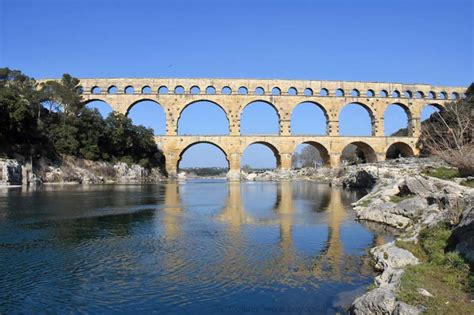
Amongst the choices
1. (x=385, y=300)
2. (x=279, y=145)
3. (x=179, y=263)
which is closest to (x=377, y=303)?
(x=385, y=300)

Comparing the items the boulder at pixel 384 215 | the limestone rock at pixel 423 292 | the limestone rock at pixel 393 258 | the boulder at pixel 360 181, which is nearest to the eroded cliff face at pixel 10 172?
the boulder at pixel 360 181

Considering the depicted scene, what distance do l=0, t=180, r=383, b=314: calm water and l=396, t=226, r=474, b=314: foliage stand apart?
991 millimetres

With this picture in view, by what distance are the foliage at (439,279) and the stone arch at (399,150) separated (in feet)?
163

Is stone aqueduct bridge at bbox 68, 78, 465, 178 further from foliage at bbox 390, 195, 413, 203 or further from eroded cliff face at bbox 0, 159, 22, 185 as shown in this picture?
foliage at bbox 390, 195, 413, 203

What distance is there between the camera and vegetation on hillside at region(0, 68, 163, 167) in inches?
1346

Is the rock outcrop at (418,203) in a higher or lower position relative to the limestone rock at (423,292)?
higher

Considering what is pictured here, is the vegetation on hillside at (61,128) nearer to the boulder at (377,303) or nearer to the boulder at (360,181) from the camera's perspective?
the boulder at (360,181)

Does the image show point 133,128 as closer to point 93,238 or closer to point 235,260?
point 93,238

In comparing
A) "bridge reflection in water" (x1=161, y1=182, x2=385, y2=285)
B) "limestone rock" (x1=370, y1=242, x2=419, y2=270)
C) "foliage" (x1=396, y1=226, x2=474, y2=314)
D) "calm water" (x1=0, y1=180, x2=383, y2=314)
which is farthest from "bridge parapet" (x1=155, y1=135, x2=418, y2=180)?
"foliage" (x1=396, y1=226, x2=474, y2=314)

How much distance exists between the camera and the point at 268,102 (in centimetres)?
5312

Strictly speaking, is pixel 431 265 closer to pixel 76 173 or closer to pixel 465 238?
pixel 465 238

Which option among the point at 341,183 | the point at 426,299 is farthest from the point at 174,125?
the point at 426,299

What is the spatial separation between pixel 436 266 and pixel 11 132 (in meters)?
36.1

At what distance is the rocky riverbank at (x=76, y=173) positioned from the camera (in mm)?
31859
